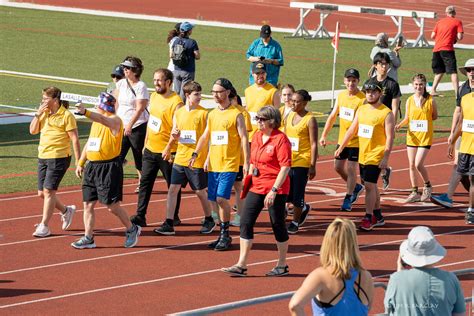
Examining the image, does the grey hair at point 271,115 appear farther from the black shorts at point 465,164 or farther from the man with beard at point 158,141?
the black shorts at point 465,164

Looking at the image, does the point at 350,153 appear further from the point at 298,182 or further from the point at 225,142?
the point at 225,142

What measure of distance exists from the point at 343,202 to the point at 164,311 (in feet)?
18.8

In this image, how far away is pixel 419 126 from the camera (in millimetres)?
17016

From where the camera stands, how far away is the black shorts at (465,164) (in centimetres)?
1564

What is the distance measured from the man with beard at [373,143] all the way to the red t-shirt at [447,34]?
13062 mm

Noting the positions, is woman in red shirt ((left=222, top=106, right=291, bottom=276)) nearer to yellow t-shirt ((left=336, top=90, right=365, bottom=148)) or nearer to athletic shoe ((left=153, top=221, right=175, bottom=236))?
athletic shoe ((left=153, top=221, right=175, bottom=236))

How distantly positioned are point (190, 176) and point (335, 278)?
7267 millimetres

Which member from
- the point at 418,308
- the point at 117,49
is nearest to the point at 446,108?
the point at 117,49

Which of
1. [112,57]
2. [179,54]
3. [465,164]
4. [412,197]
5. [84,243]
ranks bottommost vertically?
[84,243]

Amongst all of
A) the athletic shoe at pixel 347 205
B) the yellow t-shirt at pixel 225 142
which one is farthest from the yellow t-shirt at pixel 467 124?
the yellow t-shirt at pixel 225 142

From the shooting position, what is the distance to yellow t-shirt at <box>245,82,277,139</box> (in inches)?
655

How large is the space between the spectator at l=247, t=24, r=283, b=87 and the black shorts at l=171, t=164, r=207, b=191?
679 cm

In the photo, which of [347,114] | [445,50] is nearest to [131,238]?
[347,114]

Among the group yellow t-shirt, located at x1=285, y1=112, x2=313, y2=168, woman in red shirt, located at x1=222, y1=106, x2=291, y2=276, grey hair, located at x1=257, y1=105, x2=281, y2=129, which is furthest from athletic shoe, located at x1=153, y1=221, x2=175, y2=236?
grey hair, located at x1=257, y1=105, x2=281, y2=129
